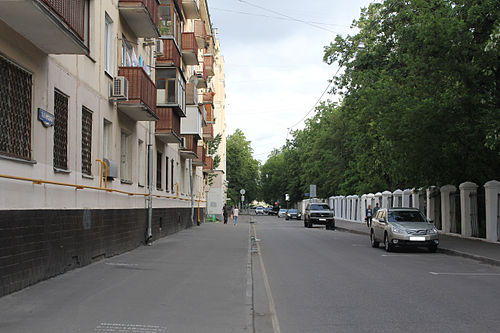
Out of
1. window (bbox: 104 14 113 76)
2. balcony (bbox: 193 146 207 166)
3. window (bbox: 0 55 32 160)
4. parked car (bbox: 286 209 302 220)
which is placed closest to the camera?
window (bbox: 0 55 32 160)

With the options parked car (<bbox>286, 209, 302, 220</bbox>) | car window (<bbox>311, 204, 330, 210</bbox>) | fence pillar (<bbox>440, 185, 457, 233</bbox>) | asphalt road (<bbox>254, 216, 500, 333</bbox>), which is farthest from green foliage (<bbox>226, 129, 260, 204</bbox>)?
asphalt road (<bbox>254, 216, 500, 333</bbox>)

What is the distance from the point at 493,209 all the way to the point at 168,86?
1354cm

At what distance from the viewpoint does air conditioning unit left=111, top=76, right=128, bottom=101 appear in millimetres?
15633

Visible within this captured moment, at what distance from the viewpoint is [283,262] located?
610 inches

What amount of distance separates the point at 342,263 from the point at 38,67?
9.35 metres

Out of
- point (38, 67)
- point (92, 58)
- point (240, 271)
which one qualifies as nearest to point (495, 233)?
point (240, 271)

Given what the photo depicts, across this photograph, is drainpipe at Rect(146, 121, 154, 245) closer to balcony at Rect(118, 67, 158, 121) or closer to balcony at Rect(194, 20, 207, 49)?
balcony at Rect(118, 67, 158, 121)

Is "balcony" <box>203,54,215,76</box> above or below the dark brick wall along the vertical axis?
above

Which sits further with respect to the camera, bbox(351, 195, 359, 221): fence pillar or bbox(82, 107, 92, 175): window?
bbox(351, 195, 359, 221): fence pillar

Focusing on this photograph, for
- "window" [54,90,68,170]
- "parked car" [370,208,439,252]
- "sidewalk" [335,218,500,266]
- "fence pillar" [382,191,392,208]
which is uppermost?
"window" [54,90,68,170]

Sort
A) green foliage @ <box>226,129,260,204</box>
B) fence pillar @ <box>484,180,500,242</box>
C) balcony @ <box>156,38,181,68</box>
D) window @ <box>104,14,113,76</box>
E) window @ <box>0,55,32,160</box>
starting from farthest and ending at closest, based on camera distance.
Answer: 1. green foliage @ <box>226,129,260,204</box>
2. balcony @ <box>156,38,181,68</box>
3. fence pillar @ <box>484,180,500,242</box>
4. window @ <box>104,14,113,76</box>
5. window @ <box>0,55,32,160</box>

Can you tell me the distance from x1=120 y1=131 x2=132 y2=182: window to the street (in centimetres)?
357

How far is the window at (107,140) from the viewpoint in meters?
15.7

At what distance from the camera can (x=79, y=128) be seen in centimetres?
1278
